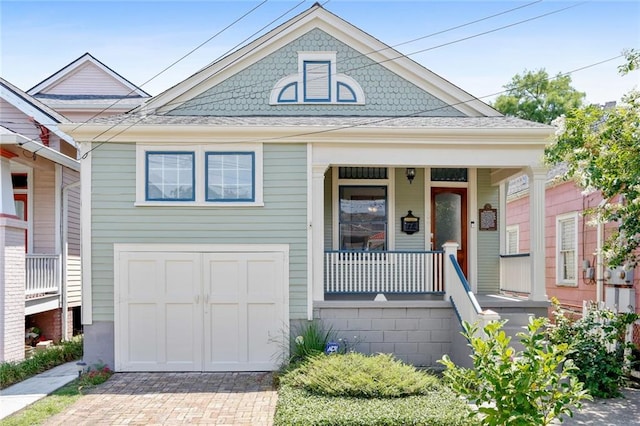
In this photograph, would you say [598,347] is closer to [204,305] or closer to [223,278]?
[223,278]

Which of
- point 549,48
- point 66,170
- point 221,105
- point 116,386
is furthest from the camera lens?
point 66,170

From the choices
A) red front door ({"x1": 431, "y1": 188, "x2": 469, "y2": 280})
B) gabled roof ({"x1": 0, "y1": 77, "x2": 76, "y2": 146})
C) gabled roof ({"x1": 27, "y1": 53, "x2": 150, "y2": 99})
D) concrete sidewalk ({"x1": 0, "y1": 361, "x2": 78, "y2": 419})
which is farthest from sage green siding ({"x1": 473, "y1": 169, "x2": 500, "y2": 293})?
gabled roof ({"x1": 27, "y1": 53, "x2": 150, "y2": 99})

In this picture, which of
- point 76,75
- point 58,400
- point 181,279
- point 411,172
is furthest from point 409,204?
point 76,75

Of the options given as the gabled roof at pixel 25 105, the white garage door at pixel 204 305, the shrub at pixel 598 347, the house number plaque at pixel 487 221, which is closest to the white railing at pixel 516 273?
the house number plaque at pixel 487 221

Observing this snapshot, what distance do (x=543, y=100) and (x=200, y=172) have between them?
23.7m

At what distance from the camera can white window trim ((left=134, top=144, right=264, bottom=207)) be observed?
864cm

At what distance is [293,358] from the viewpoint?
839 centimetres

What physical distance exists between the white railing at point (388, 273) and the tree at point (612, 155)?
2775 mm

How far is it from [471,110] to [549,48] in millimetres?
1650

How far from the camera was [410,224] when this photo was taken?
33.4 ft

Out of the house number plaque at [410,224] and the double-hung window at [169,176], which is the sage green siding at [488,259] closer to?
the house number plaque at [410,224]

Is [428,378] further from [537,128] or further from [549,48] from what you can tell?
[549,48]

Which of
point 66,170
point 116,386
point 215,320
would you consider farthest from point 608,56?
point 66,170

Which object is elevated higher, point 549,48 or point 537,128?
point 549,48
